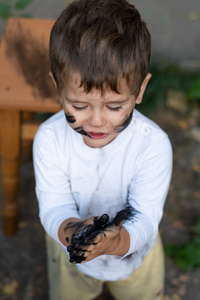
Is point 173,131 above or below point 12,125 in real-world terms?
below

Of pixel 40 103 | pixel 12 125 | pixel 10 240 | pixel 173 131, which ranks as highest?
pixel 40 103

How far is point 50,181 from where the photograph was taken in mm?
1464

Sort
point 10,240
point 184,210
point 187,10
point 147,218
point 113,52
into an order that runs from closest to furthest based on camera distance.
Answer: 1. point 113,52
2. point 147,218
3. point 10,240
4. point 184,210
5. point 187,10

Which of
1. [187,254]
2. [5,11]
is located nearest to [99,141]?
[187,254]

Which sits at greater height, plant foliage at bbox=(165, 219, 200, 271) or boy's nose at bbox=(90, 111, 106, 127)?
boy's nose at bbox=(90, 111, 106, 127)

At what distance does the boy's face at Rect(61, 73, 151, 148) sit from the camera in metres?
1.16

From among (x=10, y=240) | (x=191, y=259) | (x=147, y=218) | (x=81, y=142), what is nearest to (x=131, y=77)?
(x=81, y=142)

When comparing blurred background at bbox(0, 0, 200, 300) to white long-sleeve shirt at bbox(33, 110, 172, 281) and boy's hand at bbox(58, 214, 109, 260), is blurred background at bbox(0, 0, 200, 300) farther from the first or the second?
boy's hand at bbox(58, 214, 109, 260)

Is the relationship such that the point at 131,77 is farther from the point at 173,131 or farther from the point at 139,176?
the point at 173,131

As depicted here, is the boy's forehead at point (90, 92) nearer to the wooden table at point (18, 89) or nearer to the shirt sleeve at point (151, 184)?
the shirt sleeve at point (151, 184)

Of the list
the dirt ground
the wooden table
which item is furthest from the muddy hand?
the dirt ground

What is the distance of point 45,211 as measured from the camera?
146 cm

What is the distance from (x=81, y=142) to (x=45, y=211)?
11.1 inches

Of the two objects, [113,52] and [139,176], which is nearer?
[113,52]
